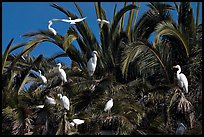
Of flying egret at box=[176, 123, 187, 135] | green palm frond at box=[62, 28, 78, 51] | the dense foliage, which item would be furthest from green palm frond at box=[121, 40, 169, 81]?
flying egret at box=[176, 123, 187, 135]

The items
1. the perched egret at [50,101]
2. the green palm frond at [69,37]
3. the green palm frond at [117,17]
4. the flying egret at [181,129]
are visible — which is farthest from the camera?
the green palm frond at [117,17]

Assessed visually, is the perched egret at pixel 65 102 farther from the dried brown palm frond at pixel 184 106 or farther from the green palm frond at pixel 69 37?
the green palm frond at pixel 69 37

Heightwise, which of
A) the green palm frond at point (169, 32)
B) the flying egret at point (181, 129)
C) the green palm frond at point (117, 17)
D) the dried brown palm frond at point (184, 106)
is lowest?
the flying egret at point (181, 129)

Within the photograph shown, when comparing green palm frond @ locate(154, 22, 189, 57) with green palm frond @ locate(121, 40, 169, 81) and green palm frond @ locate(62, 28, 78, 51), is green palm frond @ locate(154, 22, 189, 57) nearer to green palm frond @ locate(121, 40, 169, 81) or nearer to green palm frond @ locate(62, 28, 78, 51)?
green palm frond @ locate(121, 40, 169, 81)

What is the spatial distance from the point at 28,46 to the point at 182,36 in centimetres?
319

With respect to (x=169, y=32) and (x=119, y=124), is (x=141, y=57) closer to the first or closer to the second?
(x=169, y=32)

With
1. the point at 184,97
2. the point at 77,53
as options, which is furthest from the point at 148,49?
the point at 77,53

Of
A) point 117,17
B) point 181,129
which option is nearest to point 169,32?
point 117,17

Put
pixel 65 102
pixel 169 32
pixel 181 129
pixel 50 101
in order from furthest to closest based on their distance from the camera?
pixel 169 32, pixel 50 101, pixel 65 102, pixel 181 129

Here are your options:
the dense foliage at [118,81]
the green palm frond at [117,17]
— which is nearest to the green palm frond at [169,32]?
the dense foliage at [118,81]

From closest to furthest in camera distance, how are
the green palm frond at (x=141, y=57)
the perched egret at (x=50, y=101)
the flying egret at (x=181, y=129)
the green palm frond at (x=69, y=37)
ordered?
the flying egret at (x=181, y=129)
the perched egret at (x=50, y=101)
the green palm frond at (x=141, y=57)
the green palm frond at (x=69, y=37)

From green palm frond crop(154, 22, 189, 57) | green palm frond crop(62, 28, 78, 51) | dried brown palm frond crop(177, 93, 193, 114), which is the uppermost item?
green palm frond crop(62, 28, 78, 51)

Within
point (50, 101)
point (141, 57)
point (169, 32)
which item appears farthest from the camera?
point (141, 57)

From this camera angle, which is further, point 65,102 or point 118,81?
point 118,81
